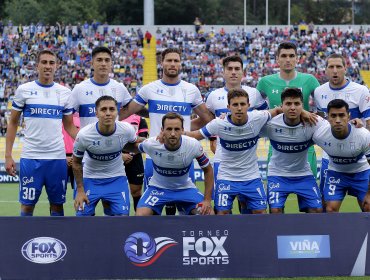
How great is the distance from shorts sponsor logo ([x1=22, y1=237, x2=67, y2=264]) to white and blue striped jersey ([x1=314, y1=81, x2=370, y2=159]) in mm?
3653

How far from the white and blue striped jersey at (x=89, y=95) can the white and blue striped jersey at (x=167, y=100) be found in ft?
1.25

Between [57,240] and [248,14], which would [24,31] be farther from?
[57,240]

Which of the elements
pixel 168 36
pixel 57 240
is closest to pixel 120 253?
pixel 57 240

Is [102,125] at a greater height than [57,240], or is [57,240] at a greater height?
[102,125]

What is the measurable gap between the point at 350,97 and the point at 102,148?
305cm

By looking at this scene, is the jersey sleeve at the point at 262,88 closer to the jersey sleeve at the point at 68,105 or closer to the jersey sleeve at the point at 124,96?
the jersey sleeve at the point at 124,96

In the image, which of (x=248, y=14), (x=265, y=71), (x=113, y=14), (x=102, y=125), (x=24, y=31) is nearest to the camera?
(x=102, y=125)

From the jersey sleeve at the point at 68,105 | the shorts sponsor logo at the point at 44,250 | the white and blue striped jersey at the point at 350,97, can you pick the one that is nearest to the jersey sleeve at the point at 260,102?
the white and blue striped jersey at the point at 350,97

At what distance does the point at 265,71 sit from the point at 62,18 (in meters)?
23.3

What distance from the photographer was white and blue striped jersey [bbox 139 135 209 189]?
8266mm

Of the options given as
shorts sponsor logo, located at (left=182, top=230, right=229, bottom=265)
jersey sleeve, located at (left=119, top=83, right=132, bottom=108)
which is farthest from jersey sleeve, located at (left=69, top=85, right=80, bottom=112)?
shorts sponsor logo, located at (left=182, top=230, right=229, bottom=265)

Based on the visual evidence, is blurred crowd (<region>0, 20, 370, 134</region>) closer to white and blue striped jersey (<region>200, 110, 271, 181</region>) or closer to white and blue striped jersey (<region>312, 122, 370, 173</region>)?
white and blue striped jersey (<region>200, 110, 271, 181</region>)

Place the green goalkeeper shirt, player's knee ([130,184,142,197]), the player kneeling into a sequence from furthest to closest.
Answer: player's knee ([130,184,142,197])
the green goalkeeper shirt
the player kneeling

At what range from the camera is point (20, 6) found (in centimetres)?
5706
